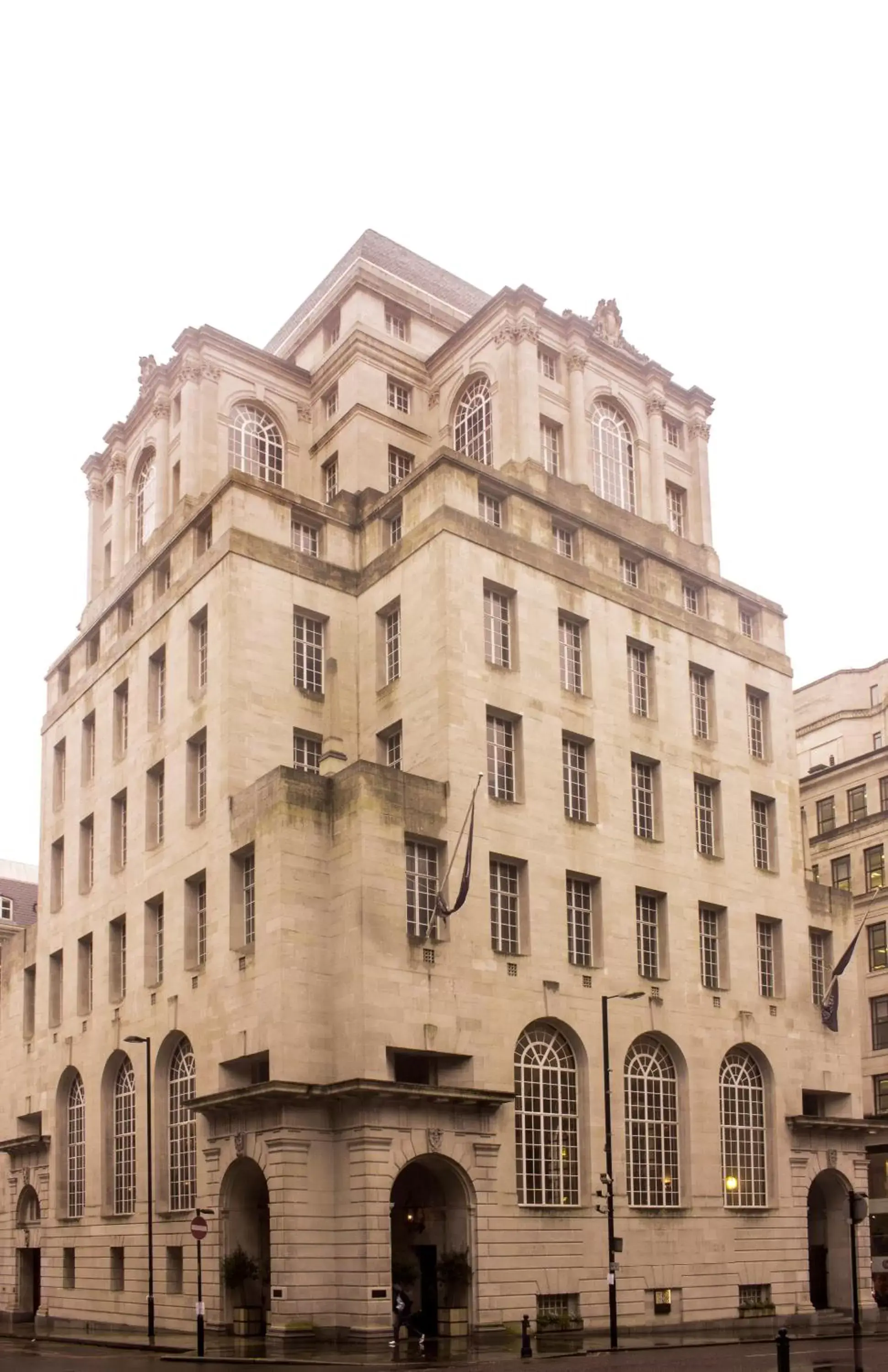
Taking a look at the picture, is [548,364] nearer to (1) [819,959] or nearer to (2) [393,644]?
(2) [393,644]

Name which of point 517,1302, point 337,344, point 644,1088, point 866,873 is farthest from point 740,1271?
point 337,344

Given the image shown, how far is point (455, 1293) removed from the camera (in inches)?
1813

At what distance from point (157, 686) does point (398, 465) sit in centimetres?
1353

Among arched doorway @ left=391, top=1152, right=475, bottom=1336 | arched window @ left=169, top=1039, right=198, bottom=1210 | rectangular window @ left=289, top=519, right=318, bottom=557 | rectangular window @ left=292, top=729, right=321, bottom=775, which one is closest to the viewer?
arched doorway @ left=391, top=1152, right=475, bottom=1336

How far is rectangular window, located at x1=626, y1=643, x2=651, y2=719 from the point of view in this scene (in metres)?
58.2

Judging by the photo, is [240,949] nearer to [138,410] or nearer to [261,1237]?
[261,1237]

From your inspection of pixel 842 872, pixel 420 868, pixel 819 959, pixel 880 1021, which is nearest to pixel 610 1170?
pixel 420 868

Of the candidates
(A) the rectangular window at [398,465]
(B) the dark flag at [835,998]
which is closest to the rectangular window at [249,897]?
(A) the rectangular window at [398,465]

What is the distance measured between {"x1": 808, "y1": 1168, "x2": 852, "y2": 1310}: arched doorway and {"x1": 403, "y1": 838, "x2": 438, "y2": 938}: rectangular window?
21.4 meters

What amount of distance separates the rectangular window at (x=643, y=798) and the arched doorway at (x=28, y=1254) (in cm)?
2893

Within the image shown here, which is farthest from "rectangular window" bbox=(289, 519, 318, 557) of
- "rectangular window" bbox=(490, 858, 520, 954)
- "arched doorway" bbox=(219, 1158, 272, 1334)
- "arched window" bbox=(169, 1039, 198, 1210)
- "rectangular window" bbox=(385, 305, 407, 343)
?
"arched doorway" bbox=(219, 1158, 272, 1334)

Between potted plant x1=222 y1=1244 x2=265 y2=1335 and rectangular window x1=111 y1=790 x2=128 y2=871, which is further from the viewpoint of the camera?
rectangular window x1=111 y1=790 x2=128 y2=871

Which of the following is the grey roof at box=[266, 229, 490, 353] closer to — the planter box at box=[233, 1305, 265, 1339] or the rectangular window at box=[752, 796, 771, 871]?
the rectangular window at box=[752, 796, 771, 871]

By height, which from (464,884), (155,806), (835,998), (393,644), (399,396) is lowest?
(835,998)
